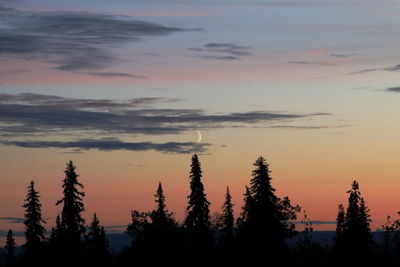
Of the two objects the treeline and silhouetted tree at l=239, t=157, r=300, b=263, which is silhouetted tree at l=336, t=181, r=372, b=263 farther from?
silhouetted tree at l=239, t=157, r=300, b=263

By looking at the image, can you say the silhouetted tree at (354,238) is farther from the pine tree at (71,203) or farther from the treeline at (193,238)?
the pine tree at (71,203)

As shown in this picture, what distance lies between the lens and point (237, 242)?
81250 millimetres

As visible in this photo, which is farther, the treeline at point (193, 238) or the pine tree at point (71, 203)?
the pine tree at point (71, 203)

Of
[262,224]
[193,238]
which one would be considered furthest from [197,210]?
[262,224]


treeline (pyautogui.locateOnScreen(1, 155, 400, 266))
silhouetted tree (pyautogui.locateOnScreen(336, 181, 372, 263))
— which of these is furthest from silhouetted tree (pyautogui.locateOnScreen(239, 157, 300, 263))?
silhouetted tree (pyautogui.locateOnScreen(336, 181, 372, 263))

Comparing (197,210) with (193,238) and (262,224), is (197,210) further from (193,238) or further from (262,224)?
(262,224)

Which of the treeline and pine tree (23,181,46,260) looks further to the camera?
pine tree (23,181,46,260)

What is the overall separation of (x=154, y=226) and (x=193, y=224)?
46881mm

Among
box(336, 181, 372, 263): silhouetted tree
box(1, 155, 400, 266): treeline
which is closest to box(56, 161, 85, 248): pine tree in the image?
box(1, 155, 400, 266): treeline

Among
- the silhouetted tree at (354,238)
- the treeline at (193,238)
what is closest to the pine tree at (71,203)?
the treeline at (193,238)

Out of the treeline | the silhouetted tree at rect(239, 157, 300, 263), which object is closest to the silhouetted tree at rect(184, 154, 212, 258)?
the treeline

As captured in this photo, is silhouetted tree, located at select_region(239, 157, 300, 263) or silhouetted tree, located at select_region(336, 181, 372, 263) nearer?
silhouetted tree, located at select_region(239, 157, 300, 263)

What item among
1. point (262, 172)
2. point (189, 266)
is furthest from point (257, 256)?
point (189, 266)

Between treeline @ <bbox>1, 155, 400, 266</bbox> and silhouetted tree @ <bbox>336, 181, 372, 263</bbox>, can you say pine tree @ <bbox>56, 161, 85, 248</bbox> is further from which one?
silhouetted tree @ <bbox>336, 181, 372, 263</bbox>
